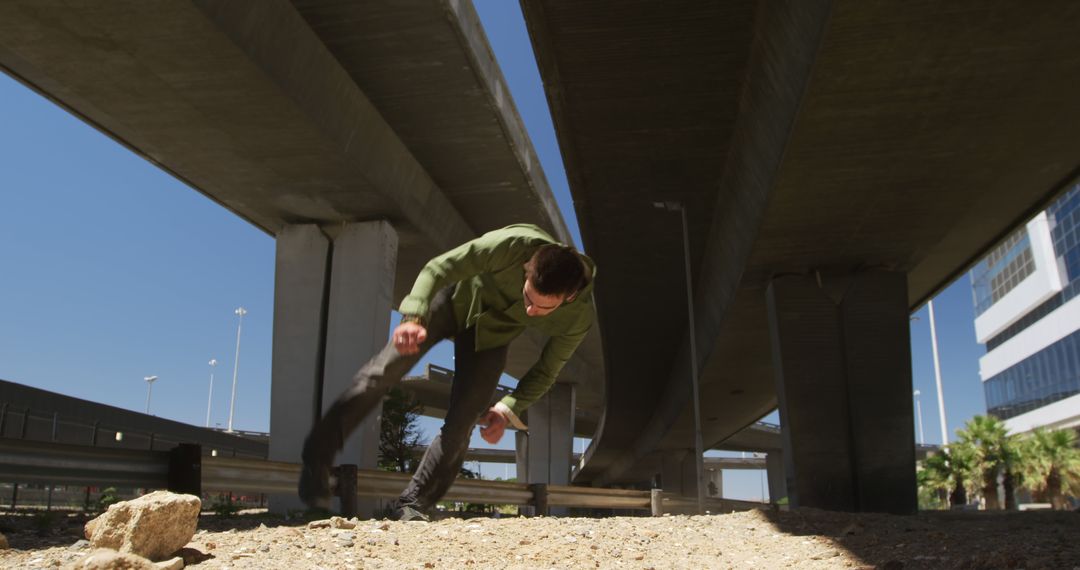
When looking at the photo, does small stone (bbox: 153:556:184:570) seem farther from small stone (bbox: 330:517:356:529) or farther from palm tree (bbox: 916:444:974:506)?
palm tree (bbox: 916:444:974:506)

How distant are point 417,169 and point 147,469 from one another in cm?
1367

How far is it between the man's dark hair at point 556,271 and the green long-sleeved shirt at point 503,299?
5.7 inches

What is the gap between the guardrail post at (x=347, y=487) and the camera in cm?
848

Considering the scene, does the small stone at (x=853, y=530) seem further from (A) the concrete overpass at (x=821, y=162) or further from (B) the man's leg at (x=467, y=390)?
(A) the concrete overpass at (x=821, y=162)

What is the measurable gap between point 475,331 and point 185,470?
2.53 meters

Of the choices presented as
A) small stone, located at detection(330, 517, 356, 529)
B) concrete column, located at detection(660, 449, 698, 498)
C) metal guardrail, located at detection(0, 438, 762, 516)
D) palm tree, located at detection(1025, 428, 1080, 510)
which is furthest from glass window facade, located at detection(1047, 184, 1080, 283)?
small stone, located at detection(330, 517, 356, 529)

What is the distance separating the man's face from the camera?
4.49 m

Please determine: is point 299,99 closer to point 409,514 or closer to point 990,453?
point 409,514

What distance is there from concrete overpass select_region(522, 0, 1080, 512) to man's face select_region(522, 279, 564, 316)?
239 inches

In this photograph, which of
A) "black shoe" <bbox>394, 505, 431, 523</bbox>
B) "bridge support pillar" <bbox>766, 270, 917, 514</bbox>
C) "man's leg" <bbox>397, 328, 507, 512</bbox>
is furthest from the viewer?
"bridge support pillar" <bbox>766, 270, 917, 514</bbox>

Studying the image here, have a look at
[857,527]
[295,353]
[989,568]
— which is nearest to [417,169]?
[295,353]

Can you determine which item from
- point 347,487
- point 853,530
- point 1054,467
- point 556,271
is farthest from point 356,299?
point 1054,467

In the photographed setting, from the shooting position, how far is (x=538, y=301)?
4539mm

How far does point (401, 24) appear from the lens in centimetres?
1405
